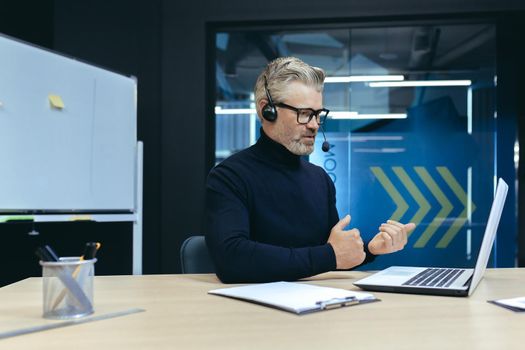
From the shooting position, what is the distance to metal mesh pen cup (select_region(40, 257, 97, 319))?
949mm

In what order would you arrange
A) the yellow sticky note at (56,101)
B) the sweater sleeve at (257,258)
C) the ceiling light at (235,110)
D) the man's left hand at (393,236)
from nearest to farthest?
the sweater sleeve at (257,258) → the man's left hand at (393,236) → the yellow sticky note at (56,101) → the ceiling light at (235,110)

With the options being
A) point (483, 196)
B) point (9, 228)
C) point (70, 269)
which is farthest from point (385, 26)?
point (70, 269)

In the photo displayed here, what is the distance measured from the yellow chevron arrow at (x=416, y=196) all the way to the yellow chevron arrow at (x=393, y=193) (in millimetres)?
81

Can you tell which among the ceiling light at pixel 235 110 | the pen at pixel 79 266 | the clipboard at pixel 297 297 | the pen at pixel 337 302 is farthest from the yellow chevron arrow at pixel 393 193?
the pen at pixel 79 266

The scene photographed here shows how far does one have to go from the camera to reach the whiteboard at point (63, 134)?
2531 millimetres

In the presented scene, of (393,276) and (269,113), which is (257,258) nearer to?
(393,276)

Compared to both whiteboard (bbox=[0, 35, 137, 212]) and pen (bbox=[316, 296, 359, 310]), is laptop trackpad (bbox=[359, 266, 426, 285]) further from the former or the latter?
whiteboard (bbox=[0, 35, 137, 212])

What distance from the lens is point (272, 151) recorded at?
6.29 ft

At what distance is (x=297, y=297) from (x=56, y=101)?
83.4 inches

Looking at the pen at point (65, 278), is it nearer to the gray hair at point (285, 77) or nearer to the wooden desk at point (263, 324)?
the wooden desk at point (263, 324)

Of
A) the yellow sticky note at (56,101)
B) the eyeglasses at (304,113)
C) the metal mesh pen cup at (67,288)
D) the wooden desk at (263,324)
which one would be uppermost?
the yellow sticky note at (56,101)

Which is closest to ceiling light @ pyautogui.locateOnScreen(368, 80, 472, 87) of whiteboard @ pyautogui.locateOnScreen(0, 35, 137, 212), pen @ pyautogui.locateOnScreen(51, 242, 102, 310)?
whiteboard @ pyautogui.locateOnScreen(0, 35, 137, 212)

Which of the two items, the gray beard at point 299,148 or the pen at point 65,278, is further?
the gray beard at point 299,148

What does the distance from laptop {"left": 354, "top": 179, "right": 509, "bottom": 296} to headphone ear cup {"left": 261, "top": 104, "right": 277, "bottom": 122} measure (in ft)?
2.25
